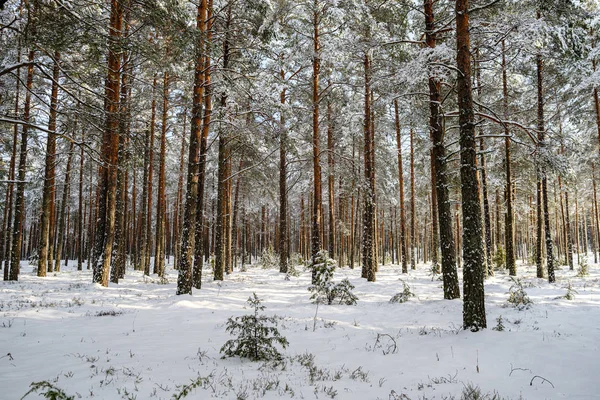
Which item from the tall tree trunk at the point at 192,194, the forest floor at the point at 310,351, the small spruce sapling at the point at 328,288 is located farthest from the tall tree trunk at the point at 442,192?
the tall tree trunk at the point at 192,194

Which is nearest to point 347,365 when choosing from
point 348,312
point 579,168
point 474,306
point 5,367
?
point 474,306

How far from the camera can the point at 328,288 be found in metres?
10.1

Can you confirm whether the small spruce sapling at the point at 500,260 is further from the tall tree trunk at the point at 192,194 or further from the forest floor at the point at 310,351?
the tall tree trunk at the point at 192,194

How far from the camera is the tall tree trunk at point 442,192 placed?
9.44m

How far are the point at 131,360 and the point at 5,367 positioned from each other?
1560mm

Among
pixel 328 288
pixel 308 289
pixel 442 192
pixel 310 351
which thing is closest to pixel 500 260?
pixel 442 192

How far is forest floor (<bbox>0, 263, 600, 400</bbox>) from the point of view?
3.99 meters

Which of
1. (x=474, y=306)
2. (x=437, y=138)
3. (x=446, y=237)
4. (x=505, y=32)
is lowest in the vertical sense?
(x=474, y=306)

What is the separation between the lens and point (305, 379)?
437 centimetres

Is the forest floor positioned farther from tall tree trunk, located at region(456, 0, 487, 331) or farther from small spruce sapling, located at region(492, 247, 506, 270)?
small spruce sapling, located at region(492, 247, 506, 270)

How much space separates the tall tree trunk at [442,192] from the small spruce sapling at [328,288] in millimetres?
2915

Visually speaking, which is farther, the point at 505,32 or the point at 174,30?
the point at 505,32

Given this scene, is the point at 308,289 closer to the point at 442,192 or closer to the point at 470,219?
the point at 442,192

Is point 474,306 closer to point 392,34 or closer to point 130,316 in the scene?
point 130,316
